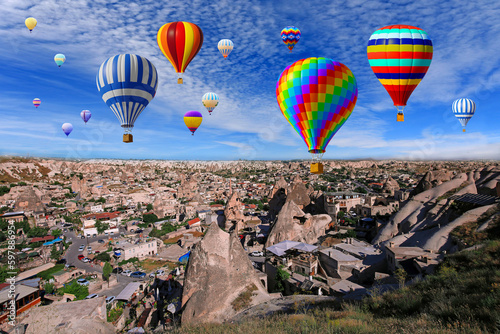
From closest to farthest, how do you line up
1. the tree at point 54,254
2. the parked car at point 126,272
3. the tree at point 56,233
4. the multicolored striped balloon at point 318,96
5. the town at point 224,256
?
the town at point 224,256
the multicolored striped balloon at point 318,96
the parked car at point 126,272
the tree at point 54,254
the tree at point 56,233

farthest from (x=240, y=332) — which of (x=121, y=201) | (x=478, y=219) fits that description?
(x=121, y=201)

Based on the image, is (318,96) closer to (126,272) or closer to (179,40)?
(179,40)

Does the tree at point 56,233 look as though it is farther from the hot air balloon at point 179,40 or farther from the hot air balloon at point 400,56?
the hot air balloon at point 400,56

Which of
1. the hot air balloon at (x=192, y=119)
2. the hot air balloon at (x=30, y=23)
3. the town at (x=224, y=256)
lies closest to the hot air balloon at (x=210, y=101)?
the hot air balloon at (x=192, y=119)

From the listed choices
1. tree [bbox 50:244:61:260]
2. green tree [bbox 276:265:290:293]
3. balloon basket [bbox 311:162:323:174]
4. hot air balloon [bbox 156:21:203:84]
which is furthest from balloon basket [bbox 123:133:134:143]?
tree [bbox 50:244:61:260]

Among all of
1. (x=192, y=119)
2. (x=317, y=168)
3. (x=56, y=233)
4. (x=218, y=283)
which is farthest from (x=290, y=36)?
(x=56, y=233)

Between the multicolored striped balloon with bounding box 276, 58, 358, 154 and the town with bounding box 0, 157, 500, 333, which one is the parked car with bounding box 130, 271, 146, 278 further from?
the multicolored striped balloon with bounding box 276, 58, 358, 154
